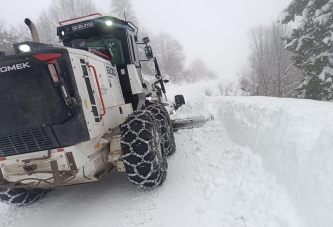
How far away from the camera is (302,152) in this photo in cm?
252

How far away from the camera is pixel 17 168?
10.4ft

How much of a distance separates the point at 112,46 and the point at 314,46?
973cm

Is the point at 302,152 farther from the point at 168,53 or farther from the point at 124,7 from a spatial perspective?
the point at 168,53

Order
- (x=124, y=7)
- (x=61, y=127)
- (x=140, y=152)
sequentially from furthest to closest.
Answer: (x=124, y=7) → (x=140, y=152) → (x=61, y=127)

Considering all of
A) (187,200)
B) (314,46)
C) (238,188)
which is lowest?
(187,200)

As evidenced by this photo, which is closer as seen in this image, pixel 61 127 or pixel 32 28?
pixel 61 127

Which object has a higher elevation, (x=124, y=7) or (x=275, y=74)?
(x=124, y=7)

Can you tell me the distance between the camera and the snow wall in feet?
7.04

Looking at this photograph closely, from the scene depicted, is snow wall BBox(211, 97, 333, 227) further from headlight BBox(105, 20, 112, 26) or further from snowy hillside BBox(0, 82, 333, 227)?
headlight BBox(105, 20, 112, 26)

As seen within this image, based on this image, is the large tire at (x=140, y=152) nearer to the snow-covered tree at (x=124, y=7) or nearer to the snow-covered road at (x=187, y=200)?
the snow-covered road at (x=187, y=200)

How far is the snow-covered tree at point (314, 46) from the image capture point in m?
10.1

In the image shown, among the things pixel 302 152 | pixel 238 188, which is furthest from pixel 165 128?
pixel 302 152

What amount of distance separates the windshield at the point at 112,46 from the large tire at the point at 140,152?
183 centimetres

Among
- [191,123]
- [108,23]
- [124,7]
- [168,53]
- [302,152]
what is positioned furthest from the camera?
[168,53]
